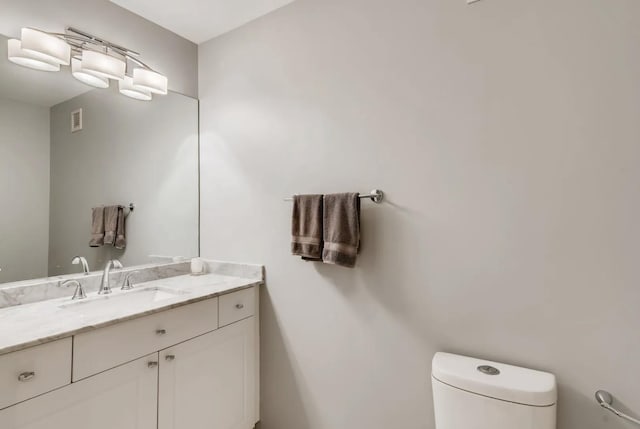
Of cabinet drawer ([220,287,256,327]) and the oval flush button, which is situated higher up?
cabinet drawer ([220,287,256,327])

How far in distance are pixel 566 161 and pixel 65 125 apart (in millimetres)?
2282

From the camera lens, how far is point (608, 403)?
1028 mm

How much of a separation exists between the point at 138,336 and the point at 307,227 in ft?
2.88

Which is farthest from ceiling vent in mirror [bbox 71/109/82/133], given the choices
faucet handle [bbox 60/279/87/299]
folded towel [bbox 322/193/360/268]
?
folded towel [bbox 322/193/360/268]

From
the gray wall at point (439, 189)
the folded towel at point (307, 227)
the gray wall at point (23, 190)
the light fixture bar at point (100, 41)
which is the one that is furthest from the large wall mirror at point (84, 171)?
the folded towel at point (307, 227)

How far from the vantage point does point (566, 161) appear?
111cm

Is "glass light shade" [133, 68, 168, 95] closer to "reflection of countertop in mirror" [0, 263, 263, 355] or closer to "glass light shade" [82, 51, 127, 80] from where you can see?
"glass light shade" [82, 51, 127, 80]

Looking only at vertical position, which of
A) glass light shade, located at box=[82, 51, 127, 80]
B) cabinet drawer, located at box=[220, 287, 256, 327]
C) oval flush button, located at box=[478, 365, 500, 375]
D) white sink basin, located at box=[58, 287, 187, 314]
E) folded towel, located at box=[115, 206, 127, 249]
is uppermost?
glass light shade, located at box=[82, 51, 127, 80]

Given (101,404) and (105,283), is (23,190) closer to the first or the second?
(105,283)

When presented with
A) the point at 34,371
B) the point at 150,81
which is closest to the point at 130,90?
the point at 150,81

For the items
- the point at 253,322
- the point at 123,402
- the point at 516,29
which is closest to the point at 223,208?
the point at 253,322

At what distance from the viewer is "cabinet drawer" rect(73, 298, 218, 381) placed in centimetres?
112

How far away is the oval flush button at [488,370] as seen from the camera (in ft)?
3.66

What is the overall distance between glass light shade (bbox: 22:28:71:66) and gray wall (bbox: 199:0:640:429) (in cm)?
86
